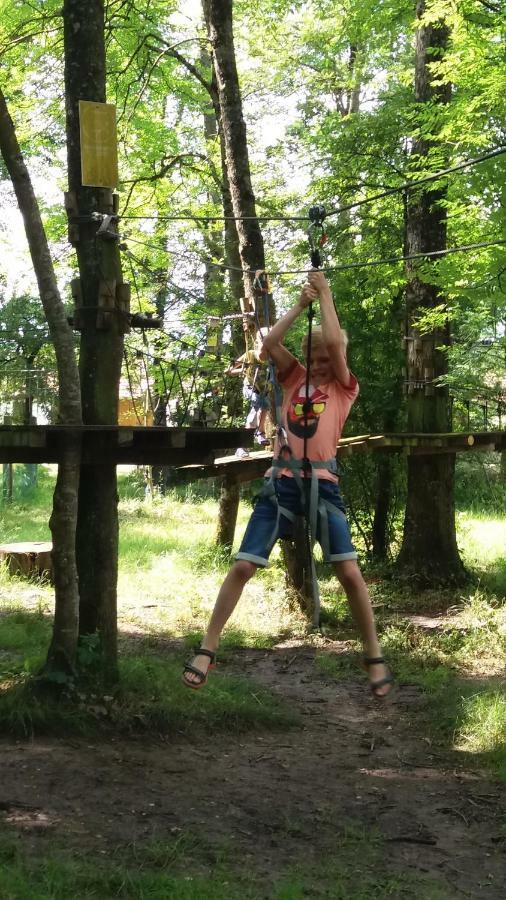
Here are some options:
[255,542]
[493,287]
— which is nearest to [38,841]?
[255,542]

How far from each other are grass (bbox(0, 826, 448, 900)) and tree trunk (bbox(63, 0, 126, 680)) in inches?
89.8

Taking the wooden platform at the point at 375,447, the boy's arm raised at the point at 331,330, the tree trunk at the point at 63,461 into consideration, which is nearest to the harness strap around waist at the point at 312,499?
the boy's arm raised at the point at 331,330

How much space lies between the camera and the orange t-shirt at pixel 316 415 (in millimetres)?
4469

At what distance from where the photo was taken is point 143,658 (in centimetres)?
829

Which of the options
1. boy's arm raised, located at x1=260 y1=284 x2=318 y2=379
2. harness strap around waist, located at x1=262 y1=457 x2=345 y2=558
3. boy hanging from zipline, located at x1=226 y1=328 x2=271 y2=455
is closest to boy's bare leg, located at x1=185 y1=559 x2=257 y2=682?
harness strap around waist, located at x1=262 y1=457 x2=345 y2=558

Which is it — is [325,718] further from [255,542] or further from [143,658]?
[255,542]

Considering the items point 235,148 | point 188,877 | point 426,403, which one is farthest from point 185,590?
point 188,877

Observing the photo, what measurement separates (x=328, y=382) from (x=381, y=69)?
20493mm

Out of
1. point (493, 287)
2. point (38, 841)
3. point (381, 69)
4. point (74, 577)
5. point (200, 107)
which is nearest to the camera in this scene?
point (38, 841)

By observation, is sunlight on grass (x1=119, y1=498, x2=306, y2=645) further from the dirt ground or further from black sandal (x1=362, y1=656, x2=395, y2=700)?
black sandal (x1=362, y1=656, x2=395, y2=700)

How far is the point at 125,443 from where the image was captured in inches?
270

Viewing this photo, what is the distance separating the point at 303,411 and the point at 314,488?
14.1 inches

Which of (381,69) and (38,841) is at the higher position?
(381,69)

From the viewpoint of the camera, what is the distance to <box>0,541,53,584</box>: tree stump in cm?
1201
